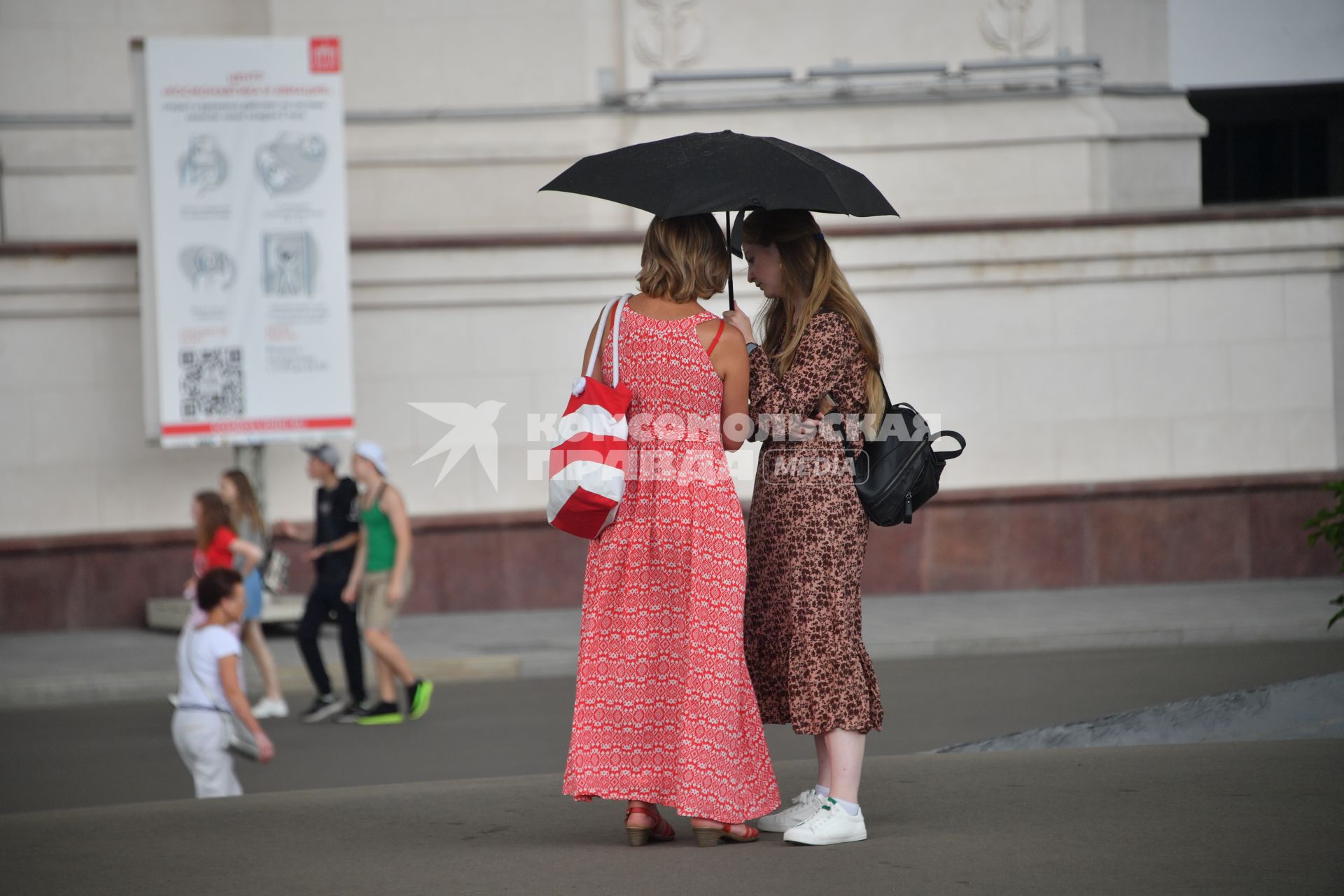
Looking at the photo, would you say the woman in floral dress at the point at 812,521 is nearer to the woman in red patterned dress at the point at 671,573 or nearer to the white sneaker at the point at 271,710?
the woman in red patterned dress at the point at 671,573

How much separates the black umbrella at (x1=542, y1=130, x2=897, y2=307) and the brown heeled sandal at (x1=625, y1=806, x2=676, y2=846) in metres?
1.74

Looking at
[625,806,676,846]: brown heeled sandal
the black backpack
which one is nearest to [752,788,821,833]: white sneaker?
[625,806,676,846]: brown heeled sandal

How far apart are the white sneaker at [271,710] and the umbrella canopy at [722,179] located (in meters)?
6.11

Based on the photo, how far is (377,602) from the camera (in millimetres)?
10156

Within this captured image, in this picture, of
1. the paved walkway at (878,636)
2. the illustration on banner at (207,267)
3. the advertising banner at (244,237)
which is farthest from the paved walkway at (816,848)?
the illustration on banner at (207,267)

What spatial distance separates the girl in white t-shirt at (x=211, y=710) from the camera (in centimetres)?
690

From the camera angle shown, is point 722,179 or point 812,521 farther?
point 812,521

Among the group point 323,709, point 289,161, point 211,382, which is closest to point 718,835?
point 323,709

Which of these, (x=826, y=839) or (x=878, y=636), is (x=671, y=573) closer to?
(x=826, y=839)

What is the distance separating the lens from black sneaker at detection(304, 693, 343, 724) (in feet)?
33.6

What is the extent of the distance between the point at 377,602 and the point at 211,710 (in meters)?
3.13

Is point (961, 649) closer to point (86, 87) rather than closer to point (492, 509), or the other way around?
point (492, 509)

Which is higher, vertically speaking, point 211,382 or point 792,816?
point 211,382

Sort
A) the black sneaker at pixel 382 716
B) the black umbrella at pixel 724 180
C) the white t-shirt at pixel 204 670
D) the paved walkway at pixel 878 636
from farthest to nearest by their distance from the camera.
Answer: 1. the paved walkway at pixel 878 636
2. the black sneaker at pixel 382 716
3. the white t-shirt at pixel 204 670
4. the black umbrella at pixel 724 180
